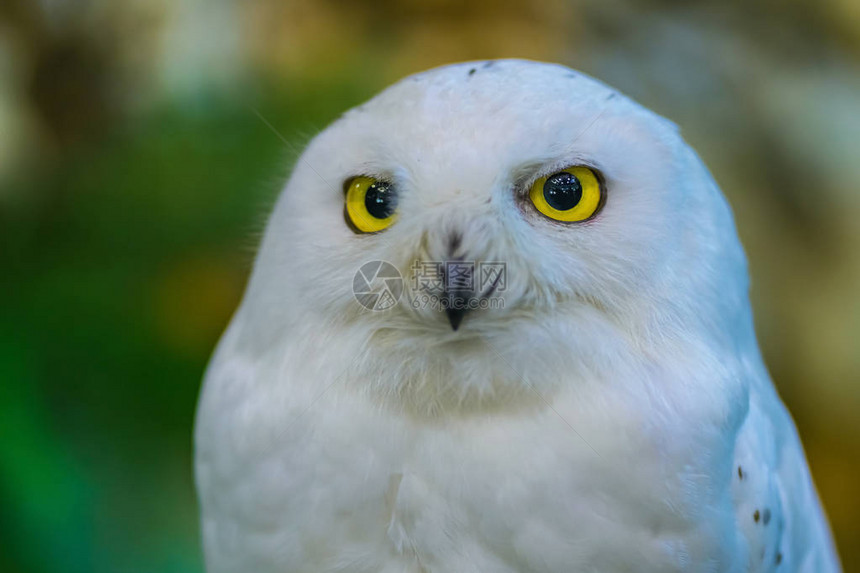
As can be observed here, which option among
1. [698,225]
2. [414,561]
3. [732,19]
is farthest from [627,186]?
[732,19]

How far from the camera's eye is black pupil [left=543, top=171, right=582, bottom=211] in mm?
909

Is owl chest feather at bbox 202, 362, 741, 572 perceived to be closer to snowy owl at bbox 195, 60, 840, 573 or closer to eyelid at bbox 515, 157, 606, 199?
snowy owl at bbox 195, 60, 840, 573

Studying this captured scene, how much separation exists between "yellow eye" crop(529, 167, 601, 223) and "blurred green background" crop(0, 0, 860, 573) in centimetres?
121

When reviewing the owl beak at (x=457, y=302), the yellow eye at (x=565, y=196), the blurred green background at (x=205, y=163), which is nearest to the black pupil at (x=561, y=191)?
the yellow eye at (x=565, y=196)

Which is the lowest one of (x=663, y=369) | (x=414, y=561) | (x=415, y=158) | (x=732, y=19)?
(x=414, y=561)

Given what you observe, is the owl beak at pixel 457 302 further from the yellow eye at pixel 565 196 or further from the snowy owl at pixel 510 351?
the yellow eye at pixel 565 196

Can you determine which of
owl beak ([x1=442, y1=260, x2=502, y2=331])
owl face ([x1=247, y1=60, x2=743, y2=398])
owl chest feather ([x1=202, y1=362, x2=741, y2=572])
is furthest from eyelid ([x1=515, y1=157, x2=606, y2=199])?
owl chest feather ([x1=202, y1=362, x2=741, y2=572])

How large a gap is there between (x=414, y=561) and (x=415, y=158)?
19.8 inches

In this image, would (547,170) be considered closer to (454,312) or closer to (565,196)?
(565,196)

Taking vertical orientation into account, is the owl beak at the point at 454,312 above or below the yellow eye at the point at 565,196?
below

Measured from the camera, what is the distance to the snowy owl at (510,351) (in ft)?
2.92

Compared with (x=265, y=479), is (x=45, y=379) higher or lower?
lower

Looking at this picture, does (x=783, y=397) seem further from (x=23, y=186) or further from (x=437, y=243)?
(x=23, y=186)

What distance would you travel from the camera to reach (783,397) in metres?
2.13
